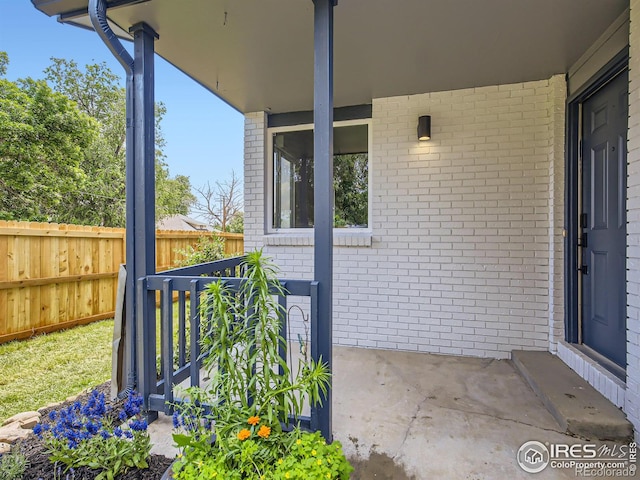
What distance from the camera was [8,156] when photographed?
682 cm

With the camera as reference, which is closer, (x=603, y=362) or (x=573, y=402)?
(x=573, y=402)

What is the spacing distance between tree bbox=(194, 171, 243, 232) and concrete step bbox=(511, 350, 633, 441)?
38.3ft

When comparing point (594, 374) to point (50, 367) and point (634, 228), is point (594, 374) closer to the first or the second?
point (634, 228)

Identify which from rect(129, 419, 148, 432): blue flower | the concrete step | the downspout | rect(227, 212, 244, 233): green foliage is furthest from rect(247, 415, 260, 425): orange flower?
rect(227, 212, 244, 233): green foliage

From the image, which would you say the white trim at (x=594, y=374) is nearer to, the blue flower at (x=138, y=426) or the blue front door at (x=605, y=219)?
the blue front door at (x=605, y=219)

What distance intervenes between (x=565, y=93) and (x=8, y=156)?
31.9 feet

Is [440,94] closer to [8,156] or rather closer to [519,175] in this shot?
[519,175]

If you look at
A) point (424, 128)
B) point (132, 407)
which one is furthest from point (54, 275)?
point (424, 128)

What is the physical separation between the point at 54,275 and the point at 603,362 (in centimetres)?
571

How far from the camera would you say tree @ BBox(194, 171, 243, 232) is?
12922 mm

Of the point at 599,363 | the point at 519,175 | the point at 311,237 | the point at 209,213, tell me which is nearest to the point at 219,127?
the point at 209,213

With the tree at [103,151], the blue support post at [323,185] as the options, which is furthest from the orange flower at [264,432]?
the tree at [103,151]

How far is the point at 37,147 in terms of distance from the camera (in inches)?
282

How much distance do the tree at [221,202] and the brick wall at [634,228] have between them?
12155 mm
